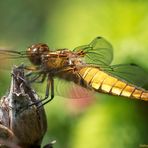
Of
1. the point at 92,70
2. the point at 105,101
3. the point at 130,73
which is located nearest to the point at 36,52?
the point at 92,70

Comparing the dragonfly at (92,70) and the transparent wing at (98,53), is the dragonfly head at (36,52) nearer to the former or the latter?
the dragonfly at (92,70)

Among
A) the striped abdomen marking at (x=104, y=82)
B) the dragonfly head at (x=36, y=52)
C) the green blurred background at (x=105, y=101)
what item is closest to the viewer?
the dragonfly head at (x=36, y=52)

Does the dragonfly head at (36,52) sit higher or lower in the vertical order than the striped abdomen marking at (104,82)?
higher

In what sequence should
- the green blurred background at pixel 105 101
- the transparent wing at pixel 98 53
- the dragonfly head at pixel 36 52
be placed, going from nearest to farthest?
the dragonfly head at pixel 36 52 → the transparent wing at pixel 98 53 → the green blurred background at pixel 105 101

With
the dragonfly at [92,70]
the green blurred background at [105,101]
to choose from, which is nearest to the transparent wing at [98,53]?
the dragonfly at [92,70]

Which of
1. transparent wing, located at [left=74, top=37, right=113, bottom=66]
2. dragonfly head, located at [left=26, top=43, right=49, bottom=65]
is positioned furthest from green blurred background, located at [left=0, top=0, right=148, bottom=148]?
transparent wing, located at [left=74, top=37, right=113, bottom=66]

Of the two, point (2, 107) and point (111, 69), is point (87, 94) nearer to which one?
point (111, 69)

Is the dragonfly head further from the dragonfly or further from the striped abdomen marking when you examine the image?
the striped abdomen marking

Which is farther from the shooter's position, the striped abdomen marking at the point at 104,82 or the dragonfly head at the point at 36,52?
the striped abdomen marking at the point at 104,82
